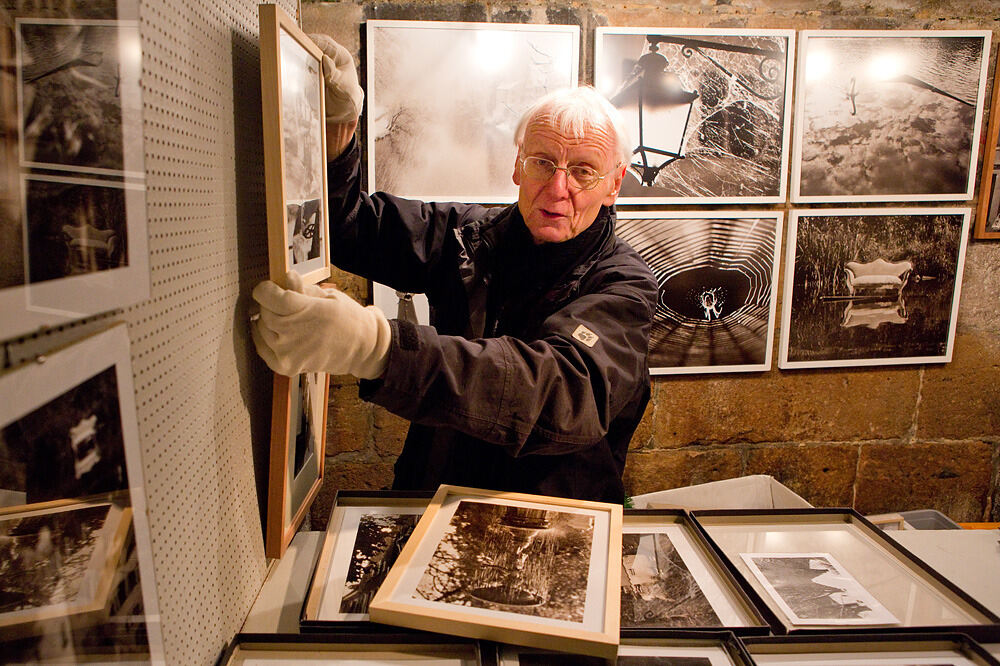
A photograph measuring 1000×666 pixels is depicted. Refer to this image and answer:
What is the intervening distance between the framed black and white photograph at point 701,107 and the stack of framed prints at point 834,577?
4.92ft

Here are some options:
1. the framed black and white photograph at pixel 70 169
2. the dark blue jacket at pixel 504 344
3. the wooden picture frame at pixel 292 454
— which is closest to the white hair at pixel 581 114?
the dark blue jacket at pixel 504 344

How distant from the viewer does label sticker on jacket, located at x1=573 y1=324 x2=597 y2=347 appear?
49.4 inches

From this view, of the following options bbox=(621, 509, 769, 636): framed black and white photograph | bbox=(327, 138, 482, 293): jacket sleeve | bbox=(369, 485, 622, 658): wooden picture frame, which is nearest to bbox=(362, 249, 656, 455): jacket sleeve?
bbox=(369, 485, 622, 658): wooden picture frame

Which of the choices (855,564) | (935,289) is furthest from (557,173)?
(935,289)

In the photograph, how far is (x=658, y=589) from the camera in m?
1.10

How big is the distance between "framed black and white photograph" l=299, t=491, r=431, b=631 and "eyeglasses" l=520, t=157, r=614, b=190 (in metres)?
0.80

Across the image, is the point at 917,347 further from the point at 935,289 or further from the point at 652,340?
the point at 652,340

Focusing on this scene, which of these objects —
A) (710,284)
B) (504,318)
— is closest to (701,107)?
(710,284)

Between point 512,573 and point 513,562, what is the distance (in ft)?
0.09

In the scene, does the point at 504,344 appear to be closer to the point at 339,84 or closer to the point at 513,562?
the point at 513,562

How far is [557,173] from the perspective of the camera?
155 centimetres

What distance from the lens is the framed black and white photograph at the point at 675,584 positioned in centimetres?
102

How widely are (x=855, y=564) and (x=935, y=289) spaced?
2.06m

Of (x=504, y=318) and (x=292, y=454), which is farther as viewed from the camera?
(x=504, y=318)
